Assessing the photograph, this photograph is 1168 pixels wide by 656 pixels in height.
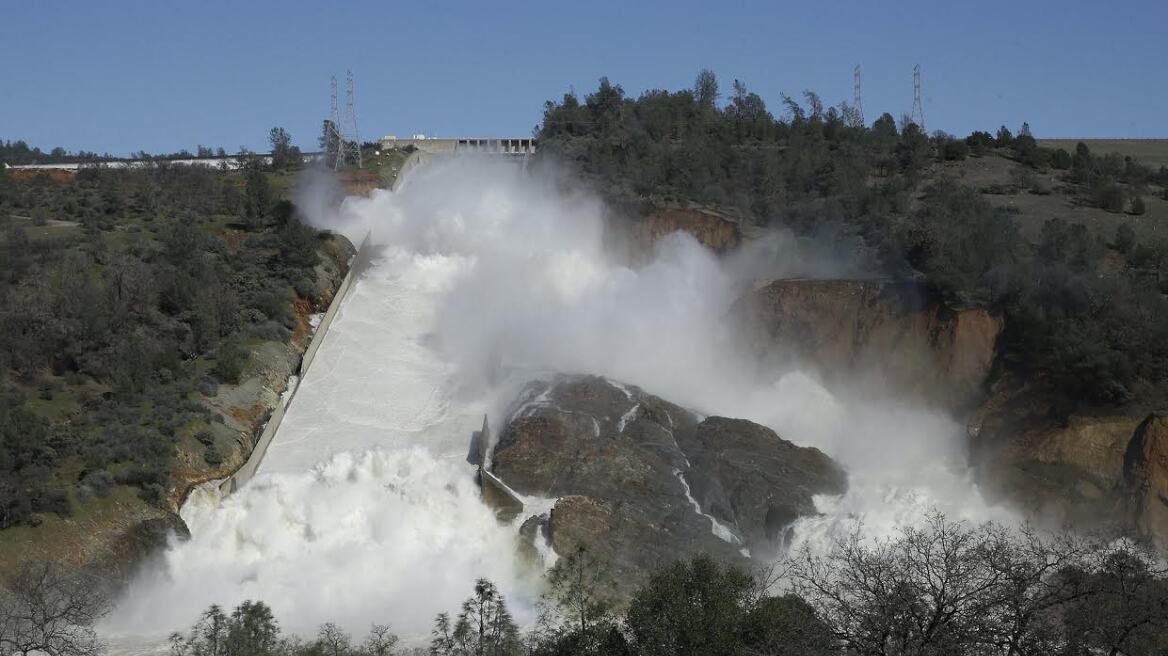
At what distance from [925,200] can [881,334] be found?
1586 centimetres

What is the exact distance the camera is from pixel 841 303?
5122cm

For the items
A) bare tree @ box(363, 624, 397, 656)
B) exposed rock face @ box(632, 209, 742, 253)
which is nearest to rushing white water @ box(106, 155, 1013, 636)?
exposed rock face @ box(632, 209, 742, 253)

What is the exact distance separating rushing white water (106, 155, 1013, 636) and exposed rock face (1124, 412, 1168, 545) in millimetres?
4698

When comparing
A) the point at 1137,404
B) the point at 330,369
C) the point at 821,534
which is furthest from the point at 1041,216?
the point at 330,369

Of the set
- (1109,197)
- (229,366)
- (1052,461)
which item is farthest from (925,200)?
(229,366)

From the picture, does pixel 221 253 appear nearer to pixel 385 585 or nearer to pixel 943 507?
pixel 385 585

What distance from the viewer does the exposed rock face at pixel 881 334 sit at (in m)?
46.6

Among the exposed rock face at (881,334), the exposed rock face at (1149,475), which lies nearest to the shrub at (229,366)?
the exposed rock face at (881,334)

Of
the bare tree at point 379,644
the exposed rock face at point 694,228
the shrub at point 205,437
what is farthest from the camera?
the exposed rock face at point 694,228

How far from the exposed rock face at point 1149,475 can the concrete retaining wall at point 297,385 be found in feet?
90.9

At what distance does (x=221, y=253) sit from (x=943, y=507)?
117 feet

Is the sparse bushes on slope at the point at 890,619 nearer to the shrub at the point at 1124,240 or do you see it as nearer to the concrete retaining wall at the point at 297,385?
the concrete retaining wall at the point at 297,385

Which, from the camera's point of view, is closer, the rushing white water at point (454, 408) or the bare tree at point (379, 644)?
the bare tree at point (379, 644)

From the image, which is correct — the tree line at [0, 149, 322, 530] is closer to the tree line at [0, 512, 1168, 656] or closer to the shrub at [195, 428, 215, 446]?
the shrub at [195, 428, 215, 446]
